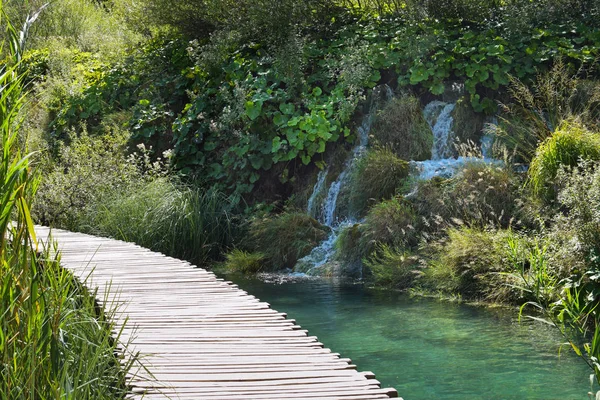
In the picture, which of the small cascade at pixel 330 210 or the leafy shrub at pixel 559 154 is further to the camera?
the small cascade at pixel 330 210

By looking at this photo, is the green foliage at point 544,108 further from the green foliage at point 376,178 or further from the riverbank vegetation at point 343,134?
the green foliage at point 376,178

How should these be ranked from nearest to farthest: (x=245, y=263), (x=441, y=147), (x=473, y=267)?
1. (x=473, y=267)
2. (x=245, y=263)
3. (x=441, y=147)

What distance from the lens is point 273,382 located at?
405 cm

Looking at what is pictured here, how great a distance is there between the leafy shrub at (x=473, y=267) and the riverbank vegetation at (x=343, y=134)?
0.08ft

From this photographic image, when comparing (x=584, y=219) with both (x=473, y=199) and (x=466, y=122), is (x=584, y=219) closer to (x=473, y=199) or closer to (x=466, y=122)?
(x=473, y=199)

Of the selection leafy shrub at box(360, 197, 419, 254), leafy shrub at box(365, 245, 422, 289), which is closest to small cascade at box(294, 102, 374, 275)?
leafy shrub at box(360, 197, 419, 254)

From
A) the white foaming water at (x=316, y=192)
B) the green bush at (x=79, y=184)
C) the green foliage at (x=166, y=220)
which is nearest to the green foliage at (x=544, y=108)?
the white foaming water at (x=316, y=192)

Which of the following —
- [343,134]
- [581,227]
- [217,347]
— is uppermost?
[343,134]

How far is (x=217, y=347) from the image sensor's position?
15.4ft

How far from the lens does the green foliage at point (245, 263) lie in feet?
37.9

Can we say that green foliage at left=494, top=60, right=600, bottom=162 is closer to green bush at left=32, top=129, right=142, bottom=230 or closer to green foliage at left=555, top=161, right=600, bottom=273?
green foliage at left=555, top=161, right=600, bottom=273

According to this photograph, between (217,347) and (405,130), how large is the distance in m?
8.49

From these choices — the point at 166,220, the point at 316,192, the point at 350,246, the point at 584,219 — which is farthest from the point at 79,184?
the point at 584,219

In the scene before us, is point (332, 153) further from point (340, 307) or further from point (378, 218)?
point (340, 307)
